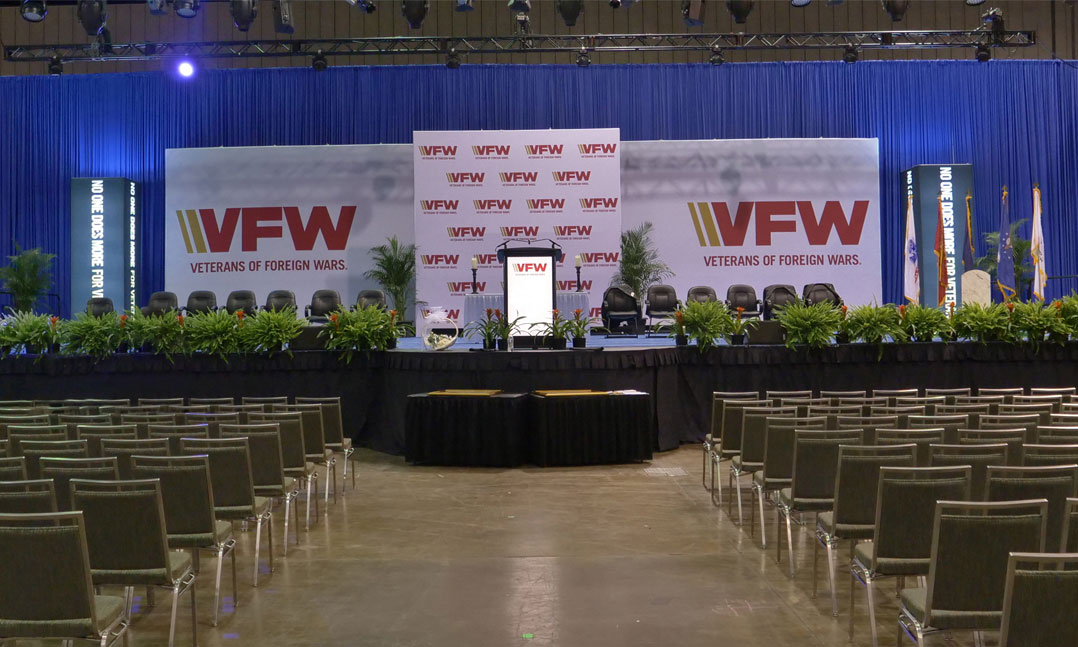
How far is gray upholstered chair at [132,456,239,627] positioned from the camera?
14.2 ft

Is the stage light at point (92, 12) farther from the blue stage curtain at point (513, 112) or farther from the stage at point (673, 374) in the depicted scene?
the blue stage curtain at point (513, 112)

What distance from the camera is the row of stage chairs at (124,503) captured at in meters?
3.20

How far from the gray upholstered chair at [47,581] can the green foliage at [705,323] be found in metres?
7.56

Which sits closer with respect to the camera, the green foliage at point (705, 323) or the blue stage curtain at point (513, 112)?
the green foliage at point (705, 323)

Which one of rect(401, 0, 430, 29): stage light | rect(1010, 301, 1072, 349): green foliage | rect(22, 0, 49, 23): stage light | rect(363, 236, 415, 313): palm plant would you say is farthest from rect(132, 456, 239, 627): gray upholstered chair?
rect(363, 236, 415, 313): palm plant

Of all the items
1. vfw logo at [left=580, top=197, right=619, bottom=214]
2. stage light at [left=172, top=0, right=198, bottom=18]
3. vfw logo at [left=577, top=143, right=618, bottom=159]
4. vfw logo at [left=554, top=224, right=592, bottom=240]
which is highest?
stage light at [left=172, top=0, right=198, bottom=18]

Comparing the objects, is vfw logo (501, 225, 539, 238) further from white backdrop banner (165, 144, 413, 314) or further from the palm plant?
white backdrop banner (165, 144, 413, 314)

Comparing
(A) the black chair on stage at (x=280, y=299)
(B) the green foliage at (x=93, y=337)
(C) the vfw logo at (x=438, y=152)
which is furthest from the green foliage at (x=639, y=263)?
(B) the green foliage at (x=93, y=337)

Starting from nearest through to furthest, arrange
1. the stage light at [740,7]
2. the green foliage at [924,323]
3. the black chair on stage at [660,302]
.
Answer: the green foliage at [924,323], the stage light at [740,7], the black chair on stage at [660,302]

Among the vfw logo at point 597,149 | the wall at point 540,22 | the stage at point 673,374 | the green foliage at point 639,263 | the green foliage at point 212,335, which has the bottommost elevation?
the stage at point 673,374

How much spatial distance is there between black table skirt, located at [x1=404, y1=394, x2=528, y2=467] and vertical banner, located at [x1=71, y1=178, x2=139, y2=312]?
10.4 meters

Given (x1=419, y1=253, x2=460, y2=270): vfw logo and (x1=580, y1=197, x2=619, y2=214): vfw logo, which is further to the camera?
(x1=419, y1=253, x2=460, y2=270): vfw logo

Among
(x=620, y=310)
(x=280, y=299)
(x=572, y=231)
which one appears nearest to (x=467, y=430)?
(x=620, y=310)

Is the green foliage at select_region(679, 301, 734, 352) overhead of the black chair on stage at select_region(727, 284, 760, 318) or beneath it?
beneath
